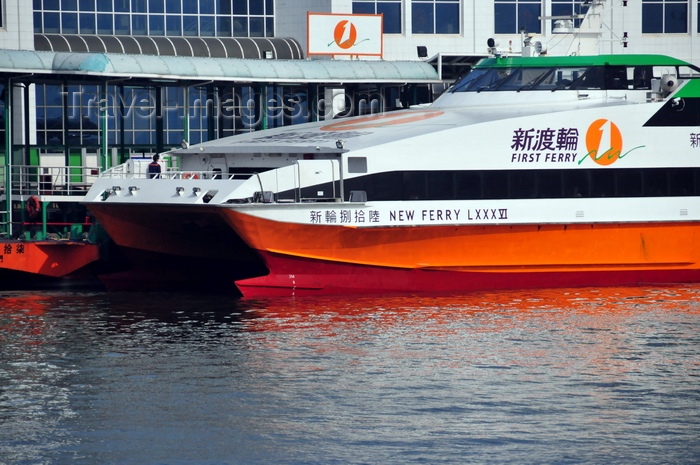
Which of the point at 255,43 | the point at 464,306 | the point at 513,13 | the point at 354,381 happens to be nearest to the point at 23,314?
the point at 464,306

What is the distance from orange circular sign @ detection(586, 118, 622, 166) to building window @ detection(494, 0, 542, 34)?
16374mm

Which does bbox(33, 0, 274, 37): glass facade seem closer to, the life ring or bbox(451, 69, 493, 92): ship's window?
the life ring

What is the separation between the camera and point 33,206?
2666 centimetres

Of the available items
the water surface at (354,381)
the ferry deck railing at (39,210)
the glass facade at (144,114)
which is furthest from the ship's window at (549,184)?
the glass facade at (144,114)

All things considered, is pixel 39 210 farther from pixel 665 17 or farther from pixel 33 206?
pixel 665 17

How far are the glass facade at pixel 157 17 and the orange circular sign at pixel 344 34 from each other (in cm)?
547

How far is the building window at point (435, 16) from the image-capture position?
40.2 metres

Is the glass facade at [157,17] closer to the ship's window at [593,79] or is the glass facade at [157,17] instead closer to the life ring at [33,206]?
the life ring at [33,206]

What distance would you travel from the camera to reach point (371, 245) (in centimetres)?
2338

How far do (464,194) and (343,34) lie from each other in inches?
544

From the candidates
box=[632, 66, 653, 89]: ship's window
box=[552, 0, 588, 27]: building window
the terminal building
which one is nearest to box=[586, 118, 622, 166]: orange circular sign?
box=[632, 66, 653, 89]: ship's window

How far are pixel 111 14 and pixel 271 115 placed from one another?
19.1 feet

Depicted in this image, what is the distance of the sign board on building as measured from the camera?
36375 millimetres

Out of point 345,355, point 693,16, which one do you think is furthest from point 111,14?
point 345,355
